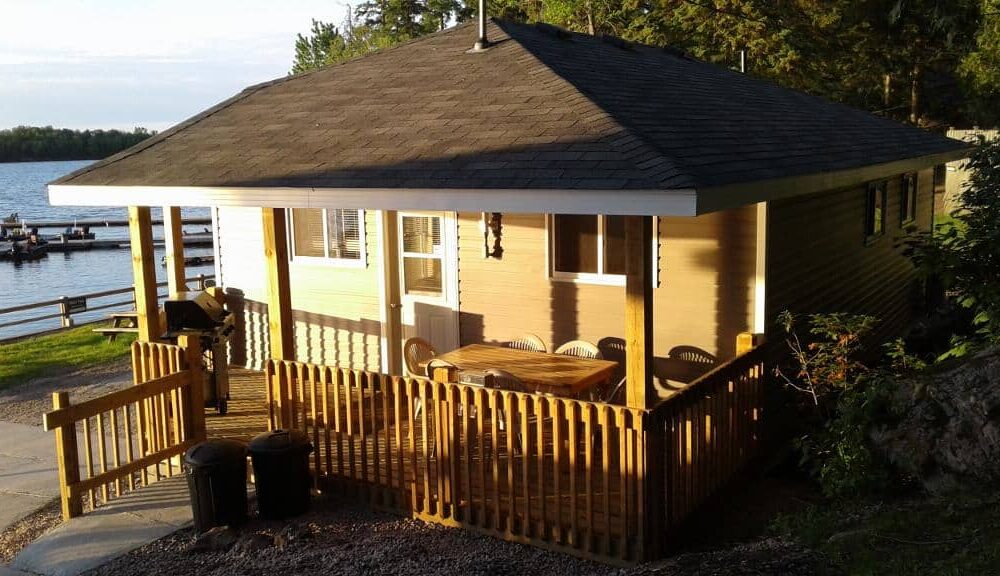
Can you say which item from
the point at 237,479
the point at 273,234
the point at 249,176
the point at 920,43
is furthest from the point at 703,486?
the point at 920,43

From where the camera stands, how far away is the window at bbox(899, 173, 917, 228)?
45.3 feet

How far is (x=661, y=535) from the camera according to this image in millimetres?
6504

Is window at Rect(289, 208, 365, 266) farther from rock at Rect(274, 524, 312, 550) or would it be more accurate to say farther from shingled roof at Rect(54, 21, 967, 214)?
rock at Rect(274, 524, 312, 550)

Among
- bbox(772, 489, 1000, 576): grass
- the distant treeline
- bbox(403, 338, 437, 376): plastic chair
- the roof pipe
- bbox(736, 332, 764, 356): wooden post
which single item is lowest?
bbox(772, 489, 1000, 576): grass

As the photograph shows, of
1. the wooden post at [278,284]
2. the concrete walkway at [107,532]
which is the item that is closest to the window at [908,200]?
the wooden post at [278,284]

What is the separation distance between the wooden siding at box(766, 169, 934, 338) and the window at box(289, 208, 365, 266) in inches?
193

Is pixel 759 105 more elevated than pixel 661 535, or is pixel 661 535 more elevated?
pixel 759 105

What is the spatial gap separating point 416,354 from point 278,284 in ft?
7.01

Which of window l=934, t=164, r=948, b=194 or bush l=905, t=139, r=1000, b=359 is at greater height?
window l=934, t=164, r=948, b=194

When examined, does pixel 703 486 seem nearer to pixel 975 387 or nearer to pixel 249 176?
pixel 975 387

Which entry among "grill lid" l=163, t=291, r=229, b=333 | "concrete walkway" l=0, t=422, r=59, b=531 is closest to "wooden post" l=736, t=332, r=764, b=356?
"grill lid" l=163, t=291, r=229, b=333

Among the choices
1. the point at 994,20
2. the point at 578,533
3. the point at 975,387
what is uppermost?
the point at 994,20

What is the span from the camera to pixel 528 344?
9.71 meters

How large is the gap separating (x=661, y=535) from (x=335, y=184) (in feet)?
12.4
